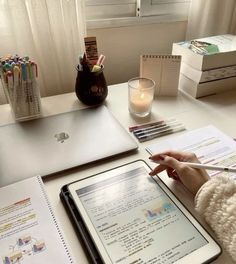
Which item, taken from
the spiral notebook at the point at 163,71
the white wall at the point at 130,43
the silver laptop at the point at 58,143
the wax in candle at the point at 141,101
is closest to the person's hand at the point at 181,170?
the silver laptop at the point at 58,143

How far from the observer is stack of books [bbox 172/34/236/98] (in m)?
0.89

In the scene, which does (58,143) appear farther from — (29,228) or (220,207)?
(220,207)

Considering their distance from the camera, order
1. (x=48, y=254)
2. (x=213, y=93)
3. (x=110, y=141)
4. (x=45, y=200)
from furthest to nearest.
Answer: (x=213, y=93)
(x=110, y=141)
(x=45, y=200)
(x=48, y=254)

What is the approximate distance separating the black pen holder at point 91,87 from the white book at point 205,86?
12.3 inches

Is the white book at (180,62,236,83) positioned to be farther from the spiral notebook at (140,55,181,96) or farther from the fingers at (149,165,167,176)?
the fingers at (149,165,167,176)

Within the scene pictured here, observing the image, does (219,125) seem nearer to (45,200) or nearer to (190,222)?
(190,222)

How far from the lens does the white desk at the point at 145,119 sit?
597mm

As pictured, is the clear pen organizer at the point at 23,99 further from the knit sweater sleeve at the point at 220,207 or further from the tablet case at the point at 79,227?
the knit sweater sleeve at the point at 220,207

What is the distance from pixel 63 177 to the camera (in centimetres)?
62

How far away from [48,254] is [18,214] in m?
0.11

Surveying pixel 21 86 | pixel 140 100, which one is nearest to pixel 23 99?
pixel 21 86

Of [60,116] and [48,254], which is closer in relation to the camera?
[48,254]

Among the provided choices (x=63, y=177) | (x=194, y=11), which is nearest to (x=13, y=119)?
(x=63, y=177)

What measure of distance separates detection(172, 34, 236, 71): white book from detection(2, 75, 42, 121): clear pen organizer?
0.53m
